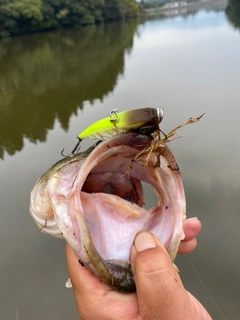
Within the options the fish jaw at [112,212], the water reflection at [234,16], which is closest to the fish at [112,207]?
the fish jaw at [112,212]

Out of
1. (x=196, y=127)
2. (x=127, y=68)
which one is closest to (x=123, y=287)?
(x=196, y=127)

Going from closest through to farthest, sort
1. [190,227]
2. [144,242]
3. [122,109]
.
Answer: [144,242]
[190,227]
[122,109]

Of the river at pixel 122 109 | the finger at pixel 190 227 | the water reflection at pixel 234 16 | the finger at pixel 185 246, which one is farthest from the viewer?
the water reflection at pixel 234 16

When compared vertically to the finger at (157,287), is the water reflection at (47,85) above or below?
below

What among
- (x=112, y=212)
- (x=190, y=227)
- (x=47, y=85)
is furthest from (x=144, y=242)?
(x=47, y=85)

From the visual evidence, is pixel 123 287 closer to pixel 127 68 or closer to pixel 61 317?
pixel 61 317

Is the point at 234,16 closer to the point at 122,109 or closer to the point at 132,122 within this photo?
the point at 122,109

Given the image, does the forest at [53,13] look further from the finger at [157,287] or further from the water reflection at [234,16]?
the finger at [157,287]
